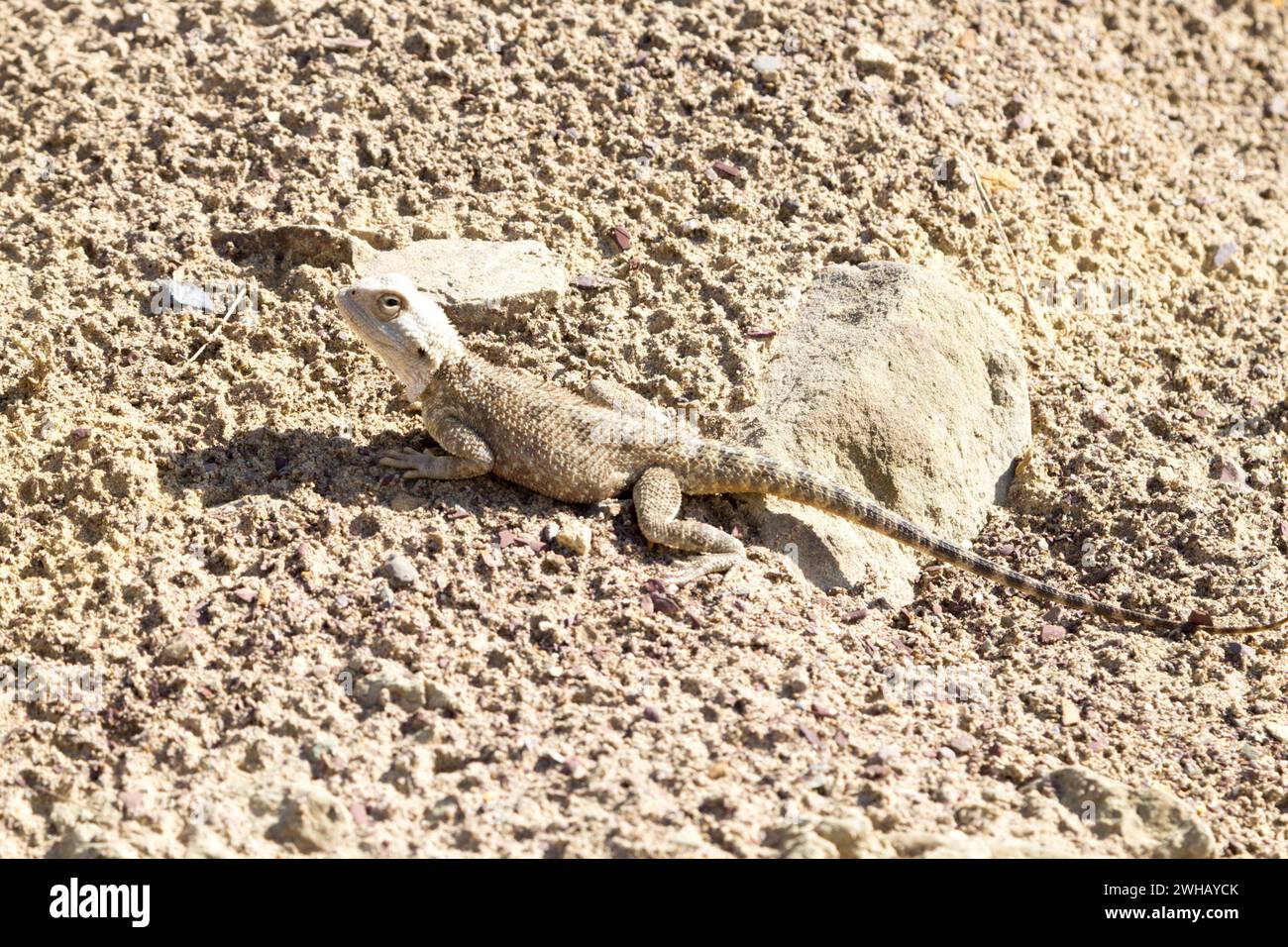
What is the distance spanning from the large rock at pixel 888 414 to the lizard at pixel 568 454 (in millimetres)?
213

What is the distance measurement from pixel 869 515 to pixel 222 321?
10.3 feet

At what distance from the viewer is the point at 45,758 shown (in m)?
4.71

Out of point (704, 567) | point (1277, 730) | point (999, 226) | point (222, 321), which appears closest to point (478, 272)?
point (222, 321)

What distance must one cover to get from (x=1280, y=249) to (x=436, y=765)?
6.44m

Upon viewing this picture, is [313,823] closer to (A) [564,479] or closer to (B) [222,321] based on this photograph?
(A) [564,479]

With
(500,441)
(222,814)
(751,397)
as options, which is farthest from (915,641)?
(222,814)

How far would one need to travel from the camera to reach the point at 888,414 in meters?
6.42

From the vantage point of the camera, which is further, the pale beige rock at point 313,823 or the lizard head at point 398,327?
the lizard head at point 398,327

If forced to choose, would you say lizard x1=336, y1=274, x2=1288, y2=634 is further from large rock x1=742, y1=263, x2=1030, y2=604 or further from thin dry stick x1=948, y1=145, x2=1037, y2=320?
thin dry stick x1=948, y1=145, x2=1037, y2=320

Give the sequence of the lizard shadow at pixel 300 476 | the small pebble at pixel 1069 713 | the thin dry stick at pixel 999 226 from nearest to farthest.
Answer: the small pebble at pixel 1069 713
the lizard shadow at pixel 300 476
the thin dry stick at pixel 999 226

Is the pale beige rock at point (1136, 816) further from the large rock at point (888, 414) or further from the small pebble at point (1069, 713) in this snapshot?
the large rock at point (888, 414)

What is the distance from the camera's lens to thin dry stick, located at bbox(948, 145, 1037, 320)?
7.37 m

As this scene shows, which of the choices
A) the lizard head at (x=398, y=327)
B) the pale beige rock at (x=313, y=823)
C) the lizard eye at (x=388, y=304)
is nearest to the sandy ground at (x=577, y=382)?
the pale beige rock at (x=313, y=823)

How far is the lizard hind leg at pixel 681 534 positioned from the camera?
5.71m
